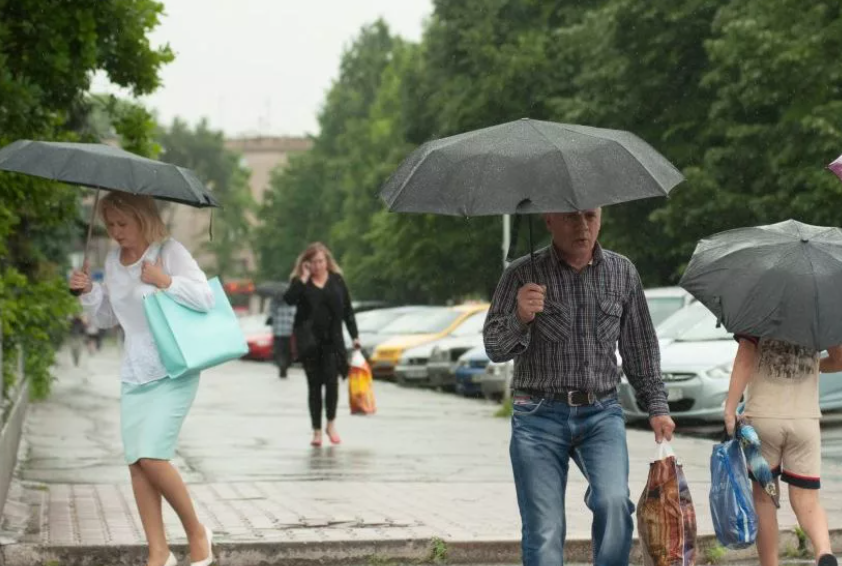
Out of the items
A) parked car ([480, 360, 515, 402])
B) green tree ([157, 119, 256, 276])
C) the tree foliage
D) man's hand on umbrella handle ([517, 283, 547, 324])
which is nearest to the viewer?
man's hand on umbrella handle ([517, 283, 547, 324])

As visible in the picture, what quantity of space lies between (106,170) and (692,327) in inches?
498

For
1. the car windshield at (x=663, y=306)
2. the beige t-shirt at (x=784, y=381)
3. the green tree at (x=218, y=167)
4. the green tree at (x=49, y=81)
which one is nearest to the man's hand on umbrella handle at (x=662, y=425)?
the beige t-shirt at (x=784, y=381)

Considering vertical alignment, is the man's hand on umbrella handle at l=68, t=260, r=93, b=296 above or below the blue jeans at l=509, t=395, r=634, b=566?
above

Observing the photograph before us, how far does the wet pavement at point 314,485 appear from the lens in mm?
9070

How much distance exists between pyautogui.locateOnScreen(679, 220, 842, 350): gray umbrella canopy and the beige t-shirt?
26cm

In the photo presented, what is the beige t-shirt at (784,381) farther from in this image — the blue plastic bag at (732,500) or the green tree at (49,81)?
the green tree at (49,81)

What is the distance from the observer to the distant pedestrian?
24.5ft

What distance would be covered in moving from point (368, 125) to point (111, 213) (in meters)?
68.2

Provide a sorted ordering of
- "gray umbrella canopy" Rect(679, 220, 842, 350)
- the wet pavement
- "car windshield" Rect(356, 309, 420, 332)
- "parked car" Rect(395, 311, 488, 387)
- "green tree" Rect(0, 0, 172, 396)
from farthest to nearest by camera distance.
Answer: "car windshield" Rect(356, 309, 420, 332)
"parked car" Rect(395, 311, 488, 387)
"green tree" Rect(0, 0, 172, 396)
the wet pavement
"gray umbrella canopy" Rect(679, 220, 842, 350)

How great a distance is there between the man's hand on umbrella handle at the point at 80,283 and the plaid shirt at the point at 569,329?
223 centimetres

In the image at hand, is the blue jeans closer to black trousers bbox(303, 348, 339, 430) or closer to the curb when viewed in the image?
the curb

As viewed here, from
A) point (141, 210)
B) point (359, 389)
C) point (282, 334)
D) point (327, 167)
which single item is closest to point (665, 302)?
point (359, 389)

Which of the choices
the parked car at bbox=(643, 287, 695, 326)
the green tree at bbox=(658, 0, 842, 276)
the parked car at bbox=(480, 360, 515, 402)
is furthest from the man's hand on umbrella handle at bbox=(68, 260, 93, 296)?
the green tree at bbox=(658, 0, 842, 276)

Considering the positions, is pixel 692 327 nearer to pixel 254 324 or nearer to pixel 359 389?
pixel 359 389
